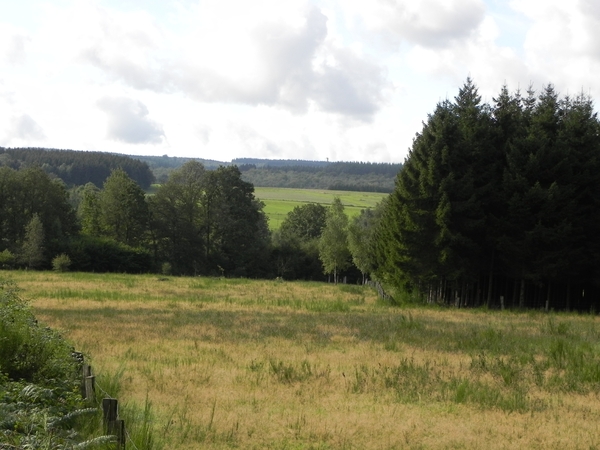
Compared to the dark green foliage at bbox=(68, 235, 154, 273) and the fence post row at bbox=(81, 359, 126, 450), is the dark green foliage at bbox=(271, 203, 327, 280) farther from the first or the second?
the fence post row at bbox=(81, 359, 126, 450)

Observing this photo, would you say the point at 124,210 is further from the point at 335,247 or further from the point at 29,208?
the point at 335,247

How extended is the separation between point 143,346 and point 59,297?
16648 mm

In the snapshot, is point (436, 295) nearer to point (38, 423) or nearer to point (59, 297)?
point (59, 297)

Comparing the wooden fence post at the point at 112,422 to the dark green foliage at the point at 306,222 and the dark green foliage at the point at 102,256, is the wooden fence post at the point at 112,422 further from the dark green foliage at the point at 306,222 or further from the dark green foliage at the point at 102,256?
the dark green foliage at the point at 306,222

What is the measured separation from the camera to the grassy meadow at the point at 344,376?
10594 millimetres

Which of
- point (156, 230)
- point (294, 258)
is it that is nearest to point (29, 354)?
point (156, 230)

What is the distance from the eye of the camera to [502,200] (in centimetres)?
3819

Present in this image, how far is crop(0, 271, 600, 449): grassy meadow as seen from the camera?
10.6m

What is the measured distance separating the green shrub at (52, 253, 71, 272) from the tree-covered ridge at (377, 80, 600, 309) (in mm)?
32410

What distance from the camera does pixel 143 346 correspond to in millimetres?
18969

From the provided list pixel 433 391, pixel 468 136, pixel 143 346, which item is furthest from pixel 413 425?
pixel 468 136

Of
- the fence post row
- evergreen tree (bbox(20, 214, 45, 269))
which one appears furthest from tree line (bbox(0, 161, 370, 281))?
the fence post row

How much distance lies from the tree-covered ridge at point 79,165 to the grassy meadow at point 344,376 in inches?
4736

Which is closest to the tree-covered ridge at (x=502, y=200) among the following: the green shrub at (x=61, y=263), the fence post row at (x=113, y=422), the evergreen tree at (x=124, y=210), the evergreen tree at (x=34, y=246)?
the fence post row at (x=113, y=422)
